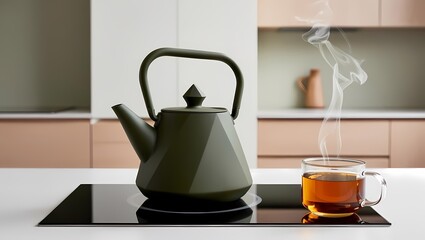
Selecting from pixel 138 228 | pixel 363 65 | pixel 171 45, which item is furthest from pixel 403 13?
pixel 138 228

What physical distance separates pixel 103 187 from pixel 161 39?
2.03 metres

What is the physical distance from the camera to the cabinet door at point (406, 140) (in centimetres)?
330

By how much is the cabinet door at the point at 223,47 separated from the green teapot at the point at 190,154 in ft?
7.10

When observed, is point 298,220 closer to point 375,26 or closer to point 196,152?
point 196,152

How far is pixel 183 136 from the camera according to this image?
107cm

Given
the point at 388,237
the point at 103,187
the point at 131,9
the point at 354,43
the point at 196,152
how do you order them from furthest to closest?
1. the point at 354,43
2. the point at 131,9
3. the point at 103,187
4. the point at 196,152
5. the point at 388,237

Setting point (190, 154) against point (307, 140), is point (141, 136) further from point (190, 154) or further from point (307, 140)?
point (307, 140)

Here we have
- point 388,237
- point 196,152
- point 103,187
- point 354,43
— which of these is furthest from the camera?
point 354,43

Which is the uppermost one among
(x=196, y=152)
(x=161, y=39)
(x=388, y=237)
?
(x=161, y=39)

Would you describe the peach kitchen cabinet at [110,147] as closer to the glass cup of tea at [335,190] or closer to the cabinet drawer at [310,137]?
the cabinet drawer at [310,137]

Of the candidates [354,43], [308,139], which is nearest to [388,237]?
[308,139]

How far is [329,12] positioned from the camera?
11.2 ft

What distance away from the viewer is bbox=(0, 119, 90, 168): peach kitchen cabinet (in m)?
3.27

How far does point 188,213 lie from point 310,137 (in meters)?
2.34
